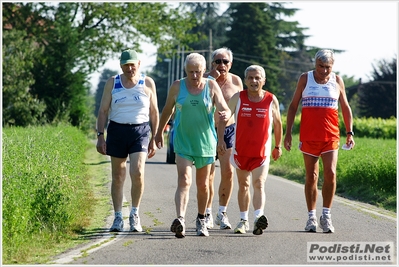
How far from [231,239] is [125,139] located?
1782 mm

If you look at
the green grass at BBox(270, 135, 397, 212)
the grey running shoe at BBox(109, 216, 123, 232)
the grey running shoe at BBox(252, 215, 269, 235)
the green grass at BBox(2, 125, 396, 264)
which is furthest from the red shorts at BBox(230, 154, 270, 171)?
the green grass at BBox(270, 135, 397, 212)

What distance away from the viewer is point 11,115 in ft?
131

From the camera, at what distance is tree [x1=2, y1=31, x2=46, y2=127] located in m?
39.4

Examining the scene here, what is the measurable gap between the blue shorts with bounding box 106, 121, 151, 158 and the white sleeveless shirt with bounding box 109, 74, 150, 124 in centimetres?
7

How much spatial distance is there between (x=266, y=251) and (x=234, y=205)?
4.29 meters

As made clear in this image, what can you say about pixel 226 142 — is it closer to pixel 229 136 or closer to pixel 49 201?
pixel 229 136

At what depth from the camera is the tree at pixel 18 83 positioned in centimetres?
3941

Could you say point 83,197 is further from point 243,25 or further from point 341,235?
point 243,25

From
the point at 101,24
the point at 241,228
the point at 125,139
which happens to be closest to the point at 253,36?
the point at 101,24

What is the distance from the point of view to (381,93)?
64.4 metres

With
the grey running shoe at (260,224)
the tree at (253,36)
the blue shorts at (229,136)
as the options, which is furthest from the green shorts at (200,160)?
the tree at (253,36)

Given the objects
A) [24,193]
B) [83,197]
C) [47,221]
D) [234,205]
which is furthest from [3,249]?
[234,205]

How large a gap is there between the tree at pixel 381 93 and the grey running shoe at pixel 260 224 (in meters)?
55.2

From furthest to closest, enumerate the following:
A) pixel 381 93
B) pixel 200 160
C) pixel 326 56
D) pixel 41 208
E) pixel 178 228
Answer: pixel 381 93 → pixel 326 56 → pixel 200 160 → pixel 41 208 → pixel 178 228
